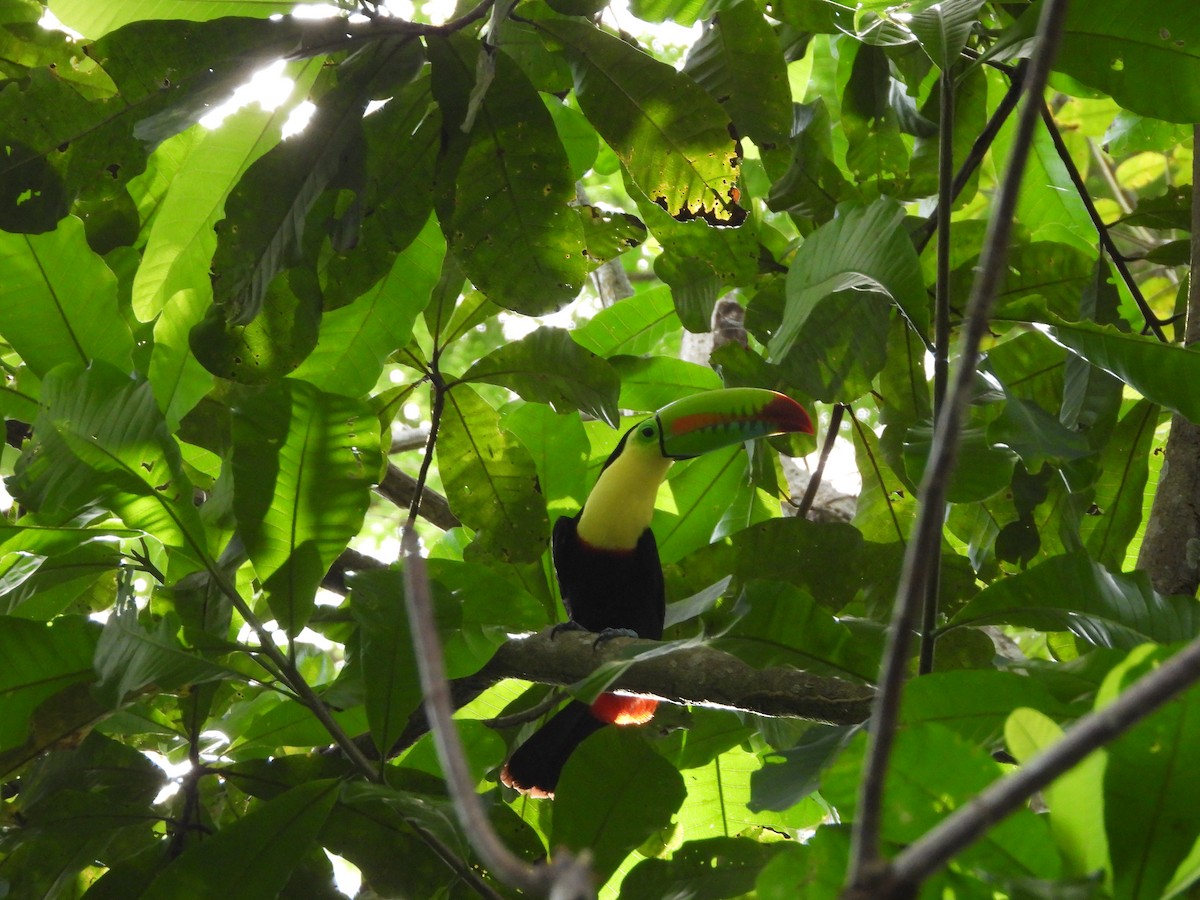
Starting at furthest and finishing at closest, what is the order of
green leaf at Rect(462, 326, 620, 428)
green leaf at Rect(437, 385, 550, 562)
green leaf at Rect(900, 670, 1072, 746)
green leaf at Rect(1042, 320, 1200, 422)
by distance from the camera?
green leaf at Rect(437, 385, 550, 562), green leaf at Rect(462, 326, 620, 428), green leaf at Rect(1042, 320, 1200, 422), green leaf at Rect(900, 670, 1072, 746)

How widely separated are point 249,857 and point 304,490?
1.74 ft

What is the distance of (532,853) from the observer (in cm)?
183

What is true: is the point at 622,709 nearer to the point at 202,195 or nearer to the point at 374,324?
the point at 374,324

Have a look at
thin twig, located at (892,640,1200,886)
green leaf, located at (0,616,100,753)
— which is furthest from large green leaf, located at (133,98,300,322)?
thin twig, located at (892,640,1200,886)

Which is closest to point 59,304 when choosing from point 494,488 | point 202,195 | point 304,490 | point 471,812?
point 202,195

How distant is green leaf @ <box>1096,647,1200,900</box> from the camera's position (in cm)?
90

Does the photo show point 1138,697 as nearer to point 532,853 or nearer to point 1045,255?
point 532,853

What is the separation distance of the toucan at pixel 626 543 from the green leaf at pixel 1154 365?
0.85 metres

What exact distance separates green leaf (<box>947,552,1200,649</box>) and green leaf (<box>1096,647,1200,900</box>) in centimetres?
57

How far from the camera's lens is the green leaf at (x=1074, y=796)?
78 cm

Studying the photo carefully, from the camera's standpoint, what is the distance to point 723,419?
2.43 metres

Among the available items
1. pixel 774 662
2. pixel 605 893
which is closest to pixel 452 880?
pixel 605 893

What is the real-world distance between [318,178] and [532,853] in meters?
1.17

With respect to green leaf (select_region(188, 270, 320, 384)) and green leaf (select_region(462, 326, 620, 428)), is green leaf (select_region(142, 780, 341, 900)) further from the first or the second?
green leaf (select_region(462, 326, 620, 428))
